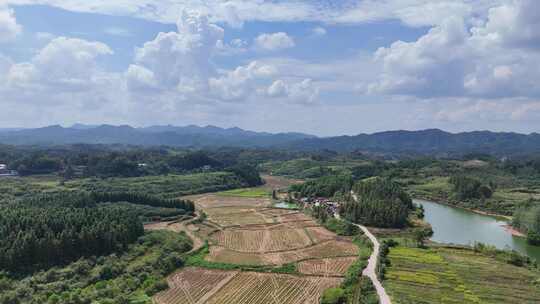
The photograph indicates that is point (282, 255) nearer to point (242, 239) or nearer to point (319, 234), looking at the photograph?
point (242, 239)

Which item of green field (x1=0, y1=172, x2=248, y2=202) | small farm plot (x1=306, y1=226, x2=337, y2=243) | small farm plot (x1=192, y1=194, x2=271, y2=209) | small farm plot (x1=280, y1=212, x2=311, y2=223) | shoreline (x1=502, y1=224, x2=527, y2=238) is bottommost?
small farm plot (x1=192, y1=194, x2=271, y2=209)

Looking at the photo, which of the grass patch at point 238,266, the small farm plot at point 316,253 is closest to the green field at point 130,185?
the grass patch at point 238,266

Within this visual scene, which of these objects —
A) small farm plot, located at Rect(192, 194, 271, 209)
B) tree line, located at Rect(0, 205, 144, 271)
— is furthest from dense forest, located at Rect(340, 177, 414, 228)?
tree line, located at Rect(0, 205, 144, 271)

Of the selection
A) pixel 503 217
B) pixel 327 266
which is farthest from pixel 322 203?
pixel 327 266

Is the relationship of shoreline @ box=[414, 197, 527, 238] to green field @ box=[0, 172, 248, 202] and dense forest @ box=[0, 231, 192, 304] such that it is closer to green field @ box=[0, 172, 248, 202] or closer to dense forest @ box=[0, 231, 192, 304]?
dense forest @ box=[0, 231, 192, 304]

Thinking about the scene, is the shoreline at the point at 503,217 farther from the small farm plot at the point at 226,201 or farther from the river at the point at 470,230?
the small farm plot at the point at 226,201
